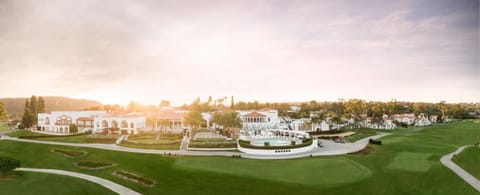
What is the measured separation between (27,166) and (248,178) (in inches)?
921

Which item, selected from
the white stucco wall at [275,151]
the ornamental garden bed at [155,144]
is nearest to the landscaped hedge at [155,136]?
the ornamental garden bed at [155,144]

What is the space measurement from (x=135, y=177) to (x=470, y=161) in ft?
121

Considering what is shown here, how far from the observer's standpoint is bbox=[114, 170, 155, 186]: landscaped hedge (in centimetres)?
2244

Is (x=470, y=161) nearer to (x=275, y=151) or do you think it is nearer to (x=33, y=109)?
(x=275, y=151)

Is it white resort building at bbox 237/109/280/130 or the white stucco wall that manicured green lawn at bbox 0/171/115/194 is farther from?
white resort building at bbox 237/109/280/130

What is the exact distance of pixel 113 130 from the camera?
51438 millimetres

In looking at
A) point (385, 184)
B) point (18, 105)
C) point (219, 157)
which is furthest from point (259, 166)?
point (18, 105)

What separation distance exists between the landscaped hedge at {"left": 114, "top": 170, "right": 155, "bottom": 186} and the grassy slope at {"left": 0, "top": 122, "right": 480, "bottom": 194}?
0.66 meters

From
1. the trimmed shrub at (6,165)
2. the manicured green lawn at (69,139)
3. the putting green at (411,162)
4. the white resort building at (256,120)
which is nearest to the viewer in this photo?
the trimmed shrub at (6,165)

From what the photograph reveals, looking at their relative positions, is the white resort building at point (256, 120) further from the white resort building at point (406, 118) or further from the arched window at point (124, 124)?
the white resort building at point (406, 118)

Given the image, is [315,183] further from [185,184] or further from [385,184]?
[185,184]

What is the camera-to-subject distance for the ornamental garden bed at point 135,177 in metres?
22.3

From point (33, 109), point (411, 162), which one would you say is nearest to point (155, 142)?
point (411, 162)

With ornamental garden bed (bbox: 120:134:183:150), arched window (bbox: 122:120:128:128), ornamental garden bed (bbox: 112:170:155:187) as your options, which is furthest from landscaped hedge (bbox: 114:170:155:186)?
arched window (bbox: 122:120:128:128)
